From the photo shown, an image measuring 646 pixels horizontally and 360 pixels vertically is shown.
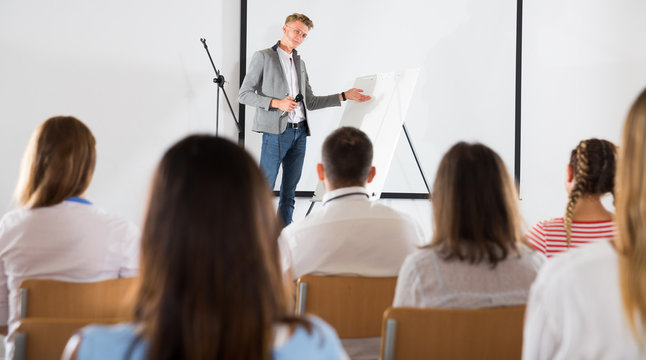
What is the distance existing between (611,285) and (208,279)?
0.63 meters

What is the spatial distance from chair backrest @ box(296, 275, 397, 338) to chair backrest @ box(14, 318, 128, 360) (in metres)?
0.57

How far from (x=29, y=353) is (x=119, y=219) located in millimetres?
587

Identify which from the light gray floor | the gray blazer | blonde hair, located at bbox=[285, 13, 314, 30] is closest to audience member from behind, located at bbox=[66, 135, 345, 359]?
the gray blazer

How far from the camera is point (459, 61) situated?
4.91 meters

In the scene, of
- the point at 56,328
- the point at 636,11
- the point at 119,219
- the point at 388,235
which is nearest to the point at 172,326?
the point at 56,328

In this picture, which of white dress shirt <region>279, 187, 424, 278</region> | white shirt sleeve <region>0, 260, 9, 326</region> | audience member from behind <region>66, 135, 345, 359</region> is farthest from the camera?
A: white dress shirt <region>279, 187, 424, 278</region>

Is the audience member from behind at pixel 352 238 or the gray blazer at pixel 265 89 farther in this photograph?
the gray blazer at pixel 265 89

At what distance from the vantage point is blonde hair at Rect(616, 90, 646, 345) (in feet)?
2.85

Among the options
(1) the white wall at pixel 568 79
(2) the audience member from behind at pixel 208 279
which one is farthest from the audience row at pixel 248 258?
(1) the white wall at pixel 568 79

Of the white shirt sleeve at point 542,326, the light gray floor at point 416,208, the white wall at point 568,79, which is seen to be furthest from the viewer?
the white wall at point 568,79

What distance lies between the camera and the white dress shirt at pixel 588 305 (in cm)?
92

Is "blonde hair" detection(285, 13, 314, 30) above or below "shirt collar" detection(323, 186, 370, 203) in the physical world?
above

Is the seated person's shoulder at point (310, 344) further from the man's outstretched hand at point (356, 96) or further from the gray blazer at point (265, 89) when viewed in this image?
the man's outstretched hand at point (356, 96)

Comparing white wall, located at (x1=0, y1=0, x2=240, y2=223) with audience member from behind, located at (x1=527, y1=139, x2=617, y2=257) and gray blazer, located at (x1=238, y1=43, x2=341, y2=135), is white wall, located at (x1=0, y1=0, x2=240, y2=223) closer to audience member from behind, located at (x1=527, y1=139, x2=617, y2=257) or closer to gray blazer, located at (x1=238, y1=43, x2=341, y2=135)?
gray blazer, located at (x1=238, y1=43, x2=341, y2=135)
